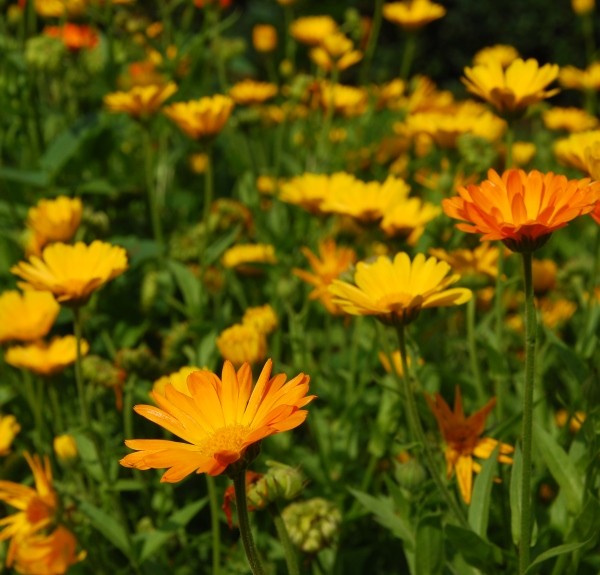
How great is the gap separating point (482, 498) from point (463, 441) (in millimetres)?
166

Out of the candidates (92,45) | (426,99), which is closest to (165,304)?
(92,45)

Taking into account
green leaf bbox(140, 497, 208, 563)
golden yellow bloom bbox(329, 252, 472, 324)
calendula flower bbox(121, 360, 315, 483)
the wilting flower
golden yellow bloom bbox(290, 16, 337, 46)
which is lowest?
green leaf bbox(140, 497, 208, 563)

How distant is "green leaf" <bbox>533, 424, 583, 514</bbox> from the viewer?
1.32m

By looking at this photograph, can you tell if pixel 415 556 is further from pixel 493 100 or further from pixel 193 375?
pixel 493 100

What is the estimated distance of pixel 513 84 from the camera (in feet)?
5.24

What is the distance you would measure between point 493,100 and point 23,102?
5.07 feet

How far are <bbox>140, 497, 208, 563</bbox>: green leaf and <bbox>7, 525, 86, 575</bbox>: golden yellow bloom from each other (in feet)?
0.33

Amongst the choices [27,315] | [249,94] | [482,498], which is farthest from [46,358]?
[249,94]

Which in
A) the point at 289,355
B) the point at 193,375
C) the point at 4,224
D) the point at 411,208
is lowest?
the point at 289,355

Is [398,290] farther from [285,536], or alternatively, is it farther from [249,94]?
[249,94]

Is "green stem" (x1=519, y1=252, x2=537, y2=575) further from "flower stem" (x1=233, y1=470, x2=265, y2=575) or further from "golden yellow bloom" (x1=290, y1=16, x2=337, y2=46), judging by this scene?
"golden yellow bloom" (x1=290, y1=16, x2=337, y2=46)

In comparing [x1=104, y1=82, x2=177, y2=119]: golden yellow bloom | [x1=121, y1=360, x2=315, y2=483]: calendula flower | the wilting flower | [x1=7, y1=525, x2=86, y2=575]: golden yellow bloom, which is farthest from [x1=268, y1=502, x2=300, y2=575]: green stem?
[x1=104, y1=82, x2=177, y2=119]: golden yellow bloom

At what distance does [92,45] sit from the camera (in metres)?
3.14

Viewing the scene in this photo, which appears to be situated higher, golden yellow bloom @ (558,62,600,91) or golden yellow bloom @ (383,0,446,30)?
golden yellow bloom @ (383,0,446,30)
